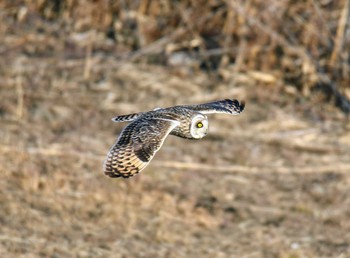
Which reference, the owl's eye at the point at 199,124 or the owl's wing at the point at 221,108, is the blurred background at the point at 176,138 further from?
the owl's eye at the point at 199,124

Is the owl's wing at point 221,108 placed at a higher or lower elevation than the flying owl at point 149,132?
higher

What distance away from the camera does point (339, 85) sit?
9.91 m

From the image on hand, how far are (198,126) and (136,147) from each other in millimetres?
664

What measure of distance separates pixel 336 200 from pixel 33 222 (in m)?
2.59

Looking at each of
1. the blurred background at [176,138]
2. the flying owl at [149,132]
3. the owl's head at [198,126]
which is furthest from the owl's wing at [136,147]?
the blurred background at [176,138]

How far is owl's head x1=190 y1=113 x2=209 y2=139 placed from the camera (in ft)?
20.9

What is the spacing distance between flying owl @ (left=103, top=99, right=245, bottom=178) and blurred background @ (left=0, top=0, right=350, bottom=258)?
5.06ft

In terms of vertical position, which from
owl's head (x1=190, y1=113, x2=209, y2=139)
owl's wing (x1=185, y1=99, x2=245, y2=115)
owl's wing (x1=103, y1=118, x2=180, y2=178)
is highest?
owl's wing (x1=185, y1=99, x2=245, y2=115)

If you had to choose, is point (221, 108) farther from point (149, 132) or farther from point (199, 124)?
point (149, 132)

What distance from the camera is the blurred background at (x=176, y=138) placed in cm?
800

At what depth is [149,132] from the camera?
5.97 m

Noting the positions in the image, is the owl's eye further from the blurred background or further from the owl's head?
the blurred background

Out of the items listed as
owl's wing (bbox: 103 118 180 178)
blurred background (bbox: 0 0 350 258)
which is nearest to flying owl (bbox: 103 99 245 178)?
owl's wing (bbox: 103 118 180 178)

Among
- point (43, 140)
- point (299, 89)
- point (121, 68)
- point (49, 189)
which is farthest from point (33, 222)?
point (299, 89)
